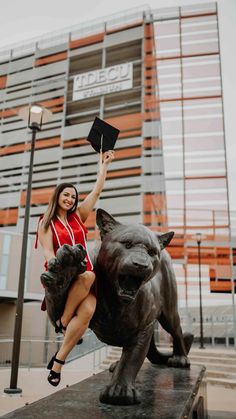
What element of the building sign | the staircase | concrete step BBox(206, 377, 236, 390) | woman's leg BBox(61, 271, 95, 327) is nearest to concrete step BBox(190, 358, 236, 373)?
the staircase

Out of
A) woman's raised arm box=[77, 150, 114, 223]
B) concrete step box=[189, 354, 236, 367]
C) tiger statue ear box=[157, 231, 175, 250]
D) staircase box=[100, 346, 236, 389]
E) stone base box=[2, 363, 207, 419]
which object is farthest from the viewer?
concrete step box=[189, 354, 236, 367]

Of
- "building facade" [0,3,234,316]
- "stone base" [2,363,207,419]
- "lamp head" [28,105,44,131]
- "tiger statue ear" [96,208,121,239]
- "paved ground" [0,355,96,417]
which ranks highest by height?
"building facade" [0,3,234,316]

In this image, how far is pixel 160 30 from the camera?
2709 cm

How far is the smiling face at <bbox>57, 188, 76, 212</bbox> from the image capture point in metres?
1.87

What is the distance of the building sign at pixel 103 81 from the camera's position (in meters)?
27.2

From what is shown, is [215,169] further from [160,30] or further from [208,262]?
[160,30]

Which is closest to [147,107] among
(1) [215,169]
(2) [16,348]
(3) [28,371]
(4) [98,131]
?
(1) [215,169]

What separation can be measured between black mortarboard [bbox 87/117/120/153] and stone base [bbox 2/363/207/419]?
1.36 m

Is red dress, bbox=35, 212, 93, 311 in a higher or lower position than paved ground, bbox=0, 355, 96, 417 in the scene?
higher

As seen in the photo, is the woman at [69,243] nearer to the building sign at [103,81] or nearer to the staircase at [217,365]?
the staircase at [217,365]

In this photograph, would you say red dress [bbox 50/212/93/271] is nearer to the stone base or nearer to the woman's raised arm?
the woman's raised arm

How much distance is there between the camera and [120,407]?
5.47ft

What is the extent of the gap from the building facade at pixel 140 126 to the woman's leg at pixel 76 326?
16.5 meters

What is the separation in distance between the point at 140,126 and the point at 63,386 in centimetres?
2093
